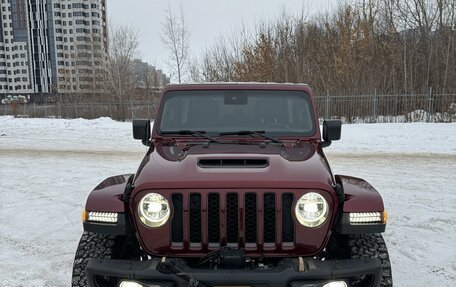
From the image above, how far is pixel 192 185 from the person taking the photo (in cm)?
247

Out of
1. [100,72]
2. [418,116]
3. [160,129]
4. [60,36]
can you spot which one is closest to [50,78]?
[60,36]

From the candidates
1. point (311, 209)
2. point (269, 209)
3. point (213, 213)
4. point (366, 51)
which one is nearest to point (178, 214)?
point (213, 213)

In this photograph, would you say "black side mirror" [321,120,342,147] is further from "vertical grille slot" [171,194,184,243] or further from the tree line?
the tree line

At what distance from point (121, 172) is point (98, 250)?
5.88m

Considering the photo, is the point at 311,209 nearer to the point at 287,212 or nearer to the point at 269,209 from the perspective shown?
the point at 287,212

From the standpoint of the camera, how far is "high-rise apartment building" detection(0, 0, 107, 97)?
92.4 meters

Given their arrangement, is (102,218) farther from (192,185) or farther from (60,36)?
(60,36)

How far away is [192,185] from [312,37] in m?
24.5

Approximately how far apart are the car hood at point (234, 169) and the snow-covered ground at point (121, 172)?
1607 mm

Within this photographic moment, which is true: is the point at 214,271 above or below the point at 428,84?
below


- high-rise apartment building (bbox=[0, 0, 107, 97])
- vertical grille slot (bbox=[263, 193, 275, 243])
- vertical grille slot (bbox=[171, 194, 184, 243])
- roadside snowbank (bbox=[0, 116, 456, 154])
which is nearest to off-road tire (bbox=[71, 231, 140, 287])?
vertical grille slot (bbox=[171, 194, 184, 243])

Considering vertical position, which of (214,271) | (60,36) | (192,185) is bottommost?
(214,271)

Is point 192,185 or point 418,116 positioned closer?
point 192,185

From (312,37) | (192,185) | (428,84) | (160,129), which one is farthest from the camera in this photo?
(312,37)
